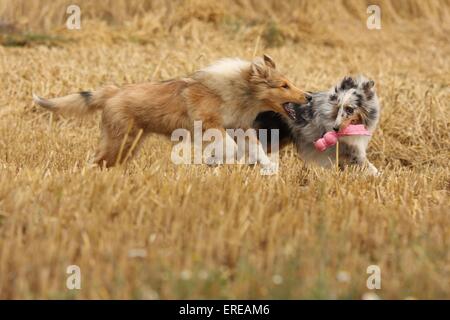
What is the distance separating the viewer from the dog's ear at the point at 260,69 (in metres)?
5.97

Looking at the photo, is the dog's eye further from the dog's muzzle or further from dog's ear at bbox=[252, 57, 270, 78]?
dog's ear at bbox=[252, 57, 270, 78]

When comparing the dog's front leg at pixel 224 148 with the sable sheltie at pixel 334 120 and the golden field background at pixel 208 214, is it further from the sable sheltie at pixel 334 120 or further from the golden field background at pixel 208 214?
the sable sheltie at pixel 334 120

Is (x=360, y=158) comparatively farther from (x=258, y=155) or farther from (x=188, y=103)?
(x=188, y=103)

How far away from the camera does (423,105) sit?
7.79 metres

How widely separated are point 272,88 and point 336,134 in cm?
67

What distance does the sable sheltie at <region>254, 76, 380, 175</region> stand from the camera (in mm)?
6094

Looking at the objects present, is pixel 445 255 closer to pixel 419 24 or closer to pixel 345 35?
pixel 345 35

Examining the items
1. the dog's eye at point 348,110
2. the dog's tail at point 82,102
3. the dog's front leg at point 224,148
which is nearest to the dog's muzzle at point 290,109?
the dog's eye at point 348,110

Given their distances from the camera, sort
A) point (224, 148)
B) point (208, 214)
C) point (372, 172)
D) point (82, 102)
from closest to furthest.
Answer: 1. point (208, 214)
2. point (224, 148)
3. point (372, 172)
4. point (82, 102)

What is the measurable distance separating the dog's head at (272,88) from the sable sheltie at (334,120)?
199mm

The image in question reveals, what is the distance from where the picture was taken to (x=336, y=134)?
20.1 ft

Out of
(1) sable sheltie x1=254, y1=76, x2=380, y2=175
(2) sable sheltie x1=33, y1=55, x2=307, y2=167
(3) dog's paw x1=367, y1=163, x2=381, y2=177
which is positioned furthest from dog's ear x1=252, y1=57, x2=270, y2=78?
(3) dog's paw x1=367, y1=163, x2=381, y2=177

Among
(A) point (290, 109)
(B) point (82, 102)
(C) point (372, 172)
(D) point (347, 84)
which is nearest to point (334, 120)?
(D) point (347, 84)

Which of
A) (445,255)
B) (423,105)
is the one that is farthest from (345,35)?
(445,255)
